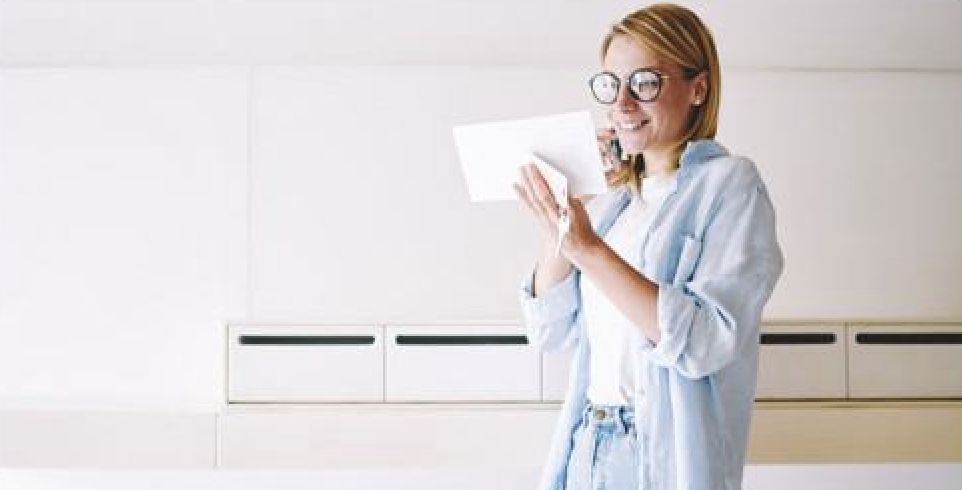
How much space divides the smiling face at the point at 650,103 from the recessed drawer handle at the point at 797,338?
2079 mm

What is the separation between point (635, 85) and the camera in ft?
4.44

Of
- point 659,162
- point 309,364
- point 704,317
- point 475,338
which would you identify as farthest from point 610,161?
point 309,364

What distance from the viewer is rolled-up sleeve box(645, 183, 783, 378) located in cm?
124

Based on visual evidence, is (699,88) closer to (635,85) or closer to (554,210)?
(635,85)

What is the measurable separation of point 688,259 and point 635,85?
0.22 metres

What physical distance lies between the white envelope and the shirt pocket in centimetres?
13

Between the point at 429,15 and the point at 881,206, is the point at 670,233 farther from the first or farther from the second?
the point at 881,206

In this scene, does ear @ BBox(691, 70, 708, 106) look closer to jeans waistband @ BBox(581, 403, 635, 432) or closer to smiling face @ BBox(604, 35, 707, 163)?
smiling face @ BBox(604, 35, 707, 163)

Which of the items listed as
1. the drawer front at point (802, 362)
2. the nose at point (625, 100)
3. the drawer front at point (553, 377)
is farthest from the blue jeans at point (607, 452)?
the drawer front at point (802, 362)

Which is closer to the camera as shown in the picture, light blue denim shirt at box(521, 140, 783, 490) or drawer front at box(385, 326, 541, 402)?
light blue denim shirt at box(521, 140, 783, 490)

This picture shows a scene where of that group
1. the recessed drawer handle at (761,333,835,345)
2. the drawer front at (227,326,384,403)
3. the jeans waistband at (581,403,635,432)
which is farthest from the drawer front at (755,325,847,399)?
the jeans waistband at (581,403,635,432)

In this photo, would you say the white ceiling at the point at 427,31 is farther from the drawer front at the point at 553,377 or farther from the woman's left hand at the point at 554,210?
the woman's left hand at the point at 554,210

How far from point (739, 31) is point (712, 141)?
88.8 inches

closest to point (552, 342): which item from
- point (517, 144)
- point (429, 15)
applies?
point (517, 144)
